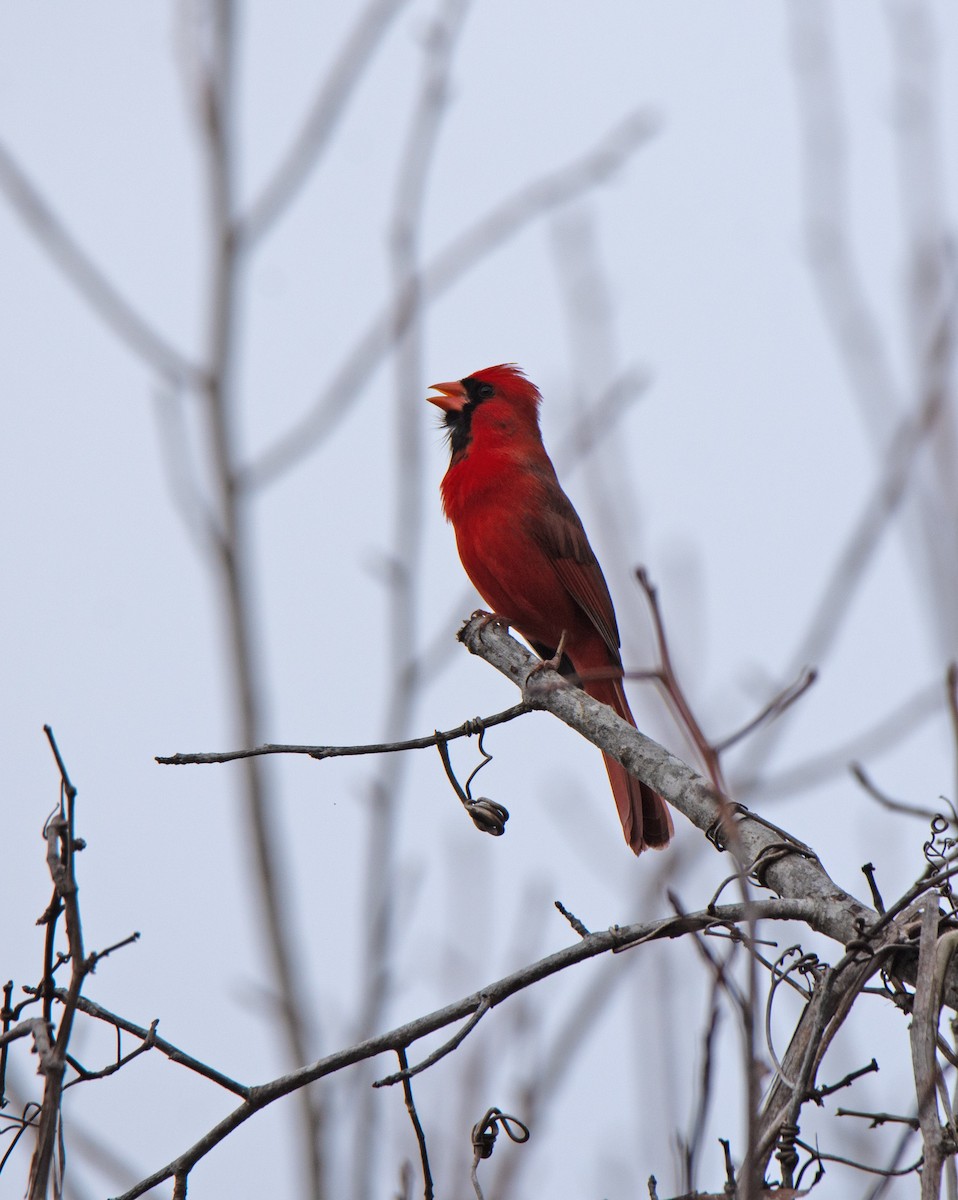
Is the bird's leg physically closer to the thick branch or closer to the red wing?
the red wing

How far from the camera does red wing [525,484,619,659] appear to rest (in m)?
4.71

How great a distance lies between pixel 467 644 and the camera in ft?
12.5

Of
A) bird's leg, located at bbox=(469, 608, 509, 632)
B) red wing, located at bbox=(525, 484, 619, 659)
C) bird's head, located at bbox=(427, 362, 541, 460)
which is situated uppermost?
bird's head, located at bbox=(427, 362, 541, 460)

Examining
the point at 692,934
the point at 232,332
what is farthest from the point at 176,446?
the point at 692,934

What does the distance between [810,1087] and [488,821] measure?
0.92 m

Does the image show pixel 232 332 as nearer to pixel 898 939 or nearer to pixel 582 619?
pixel 582 619

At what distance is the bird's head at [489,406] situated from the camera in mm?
5250

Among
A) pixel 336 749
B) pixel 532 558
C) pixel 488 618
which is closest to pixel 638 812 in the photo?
pixel 488 618

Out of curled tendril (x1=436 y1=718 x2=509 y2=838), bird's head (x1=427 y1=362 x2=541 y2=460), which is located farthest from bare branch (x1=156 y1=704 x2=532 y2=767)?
bird's head (x1=427 y1=362 x2=541 y2=460)

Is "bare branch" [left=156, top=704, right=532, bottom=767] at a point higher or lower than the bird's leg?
lower

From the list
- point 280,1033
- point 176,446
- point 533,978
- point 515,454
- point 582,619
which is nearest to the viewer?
point 533,978

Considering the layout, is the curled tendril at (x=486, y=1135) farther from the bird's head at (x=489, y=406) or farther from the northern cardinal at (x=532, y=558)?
the bird's head at (x=489, y=406)

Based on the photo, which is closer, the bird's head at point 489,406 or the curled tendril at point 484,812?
the curled tendril at point 484,812

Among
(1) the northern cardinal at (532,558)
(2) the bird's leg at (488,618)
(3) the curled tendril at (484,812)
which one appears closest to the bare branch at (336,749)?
(3) the curled tendril at (484,812)
